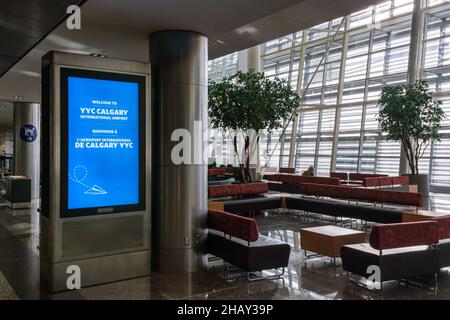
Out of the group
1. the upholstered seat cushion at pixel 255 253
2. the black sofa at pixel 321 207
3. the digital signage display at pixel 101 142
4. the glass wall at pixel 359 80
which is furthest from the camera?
the glass wall at pixel 359 80

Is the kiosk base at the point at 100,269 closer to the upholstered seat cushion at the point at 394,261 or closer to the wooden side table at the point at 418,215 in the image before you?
the upholstered seat cushion at the point at 394,261

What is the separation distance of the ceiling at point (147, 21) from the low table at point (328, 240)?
337 centimetres

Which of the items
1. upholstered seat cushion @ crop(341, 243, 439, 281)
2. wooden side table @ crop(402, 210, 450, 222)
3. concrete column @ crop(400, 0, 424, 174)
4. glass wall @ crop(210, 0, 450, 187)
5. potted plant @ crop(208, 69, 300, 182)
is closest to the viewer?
upholstered seat cushion @ crop(341, 243, 439, 281)

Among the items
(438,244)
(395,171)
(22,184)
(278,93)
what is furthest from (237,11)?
(395,171)

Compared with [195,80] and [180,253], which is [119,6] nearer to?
[195,80]

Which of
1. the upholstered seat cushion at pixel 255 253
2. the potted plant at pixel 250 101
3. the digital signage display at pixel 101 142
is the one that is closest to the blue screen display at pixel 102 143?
the digital signage display at pixel 101 142

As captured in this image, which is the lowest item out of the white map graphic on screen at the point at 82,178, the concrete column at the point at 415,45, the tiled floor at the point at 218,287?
the tiled floor at the point at 218,287

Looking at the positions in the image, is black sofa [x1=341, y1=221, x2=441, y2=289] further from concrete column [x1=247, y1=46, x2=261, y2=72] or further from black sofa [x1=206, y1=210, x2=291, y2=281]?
concrete column [x1=247, y1=46, x2=261, y2=72]

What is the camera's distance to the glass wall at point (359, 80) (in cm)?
1426

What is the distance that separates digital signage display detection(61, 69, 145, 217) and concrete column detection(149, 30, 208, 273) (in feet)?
1.09

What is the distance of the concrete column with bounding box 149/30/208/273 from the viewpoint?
601 cm

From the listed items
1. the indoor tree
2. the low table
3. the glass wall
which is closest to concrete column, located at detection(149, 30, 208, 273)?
the low table

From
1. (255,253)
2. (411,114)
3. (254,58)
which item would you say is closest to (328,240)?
(255,253)

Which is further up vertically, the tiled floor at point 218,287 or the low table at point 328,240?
the low table at point 328,240
